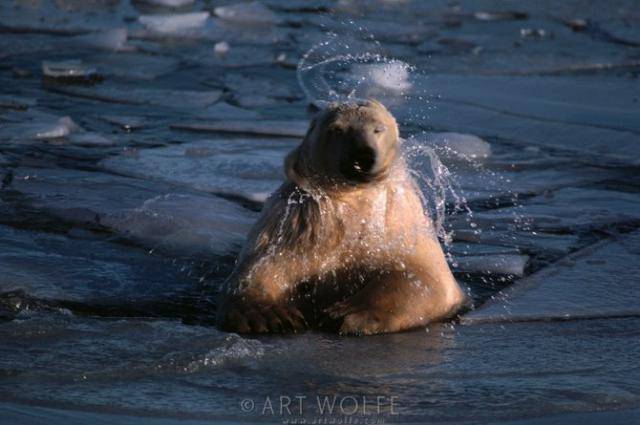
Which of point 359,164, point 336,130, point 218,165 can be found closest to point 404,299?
point 359,164

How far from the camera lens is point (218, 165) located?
295 inches

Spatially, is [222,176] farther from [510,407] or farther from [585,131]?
[510,407]

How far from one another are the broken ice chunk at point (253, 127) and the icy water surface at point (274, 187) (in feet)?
0.08

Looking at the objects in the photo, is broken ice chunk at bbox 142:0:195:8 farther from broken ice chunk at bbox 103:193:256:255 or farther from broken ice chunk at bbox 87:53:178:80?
broken ice chunk at bbox 103:193:256:255

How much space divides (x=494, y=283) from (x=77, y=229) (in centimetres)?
191

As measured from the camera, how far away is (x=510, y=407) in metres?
3.75

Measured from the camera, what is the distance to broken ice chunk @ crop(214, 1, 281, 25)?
43.6 ft

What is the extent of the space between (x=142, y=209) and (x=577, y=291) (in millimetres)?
2157

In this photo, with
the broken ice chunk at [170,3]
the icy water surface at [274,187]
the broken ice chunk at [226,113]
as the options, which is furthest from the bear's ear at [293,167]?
the broken ice chunk at [170,3]

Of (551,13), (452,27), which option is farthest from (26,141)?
(551,13)

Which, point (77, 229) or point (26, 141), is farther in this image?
point (26, 141)

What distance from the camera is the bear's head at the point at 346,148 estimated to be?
4.76m

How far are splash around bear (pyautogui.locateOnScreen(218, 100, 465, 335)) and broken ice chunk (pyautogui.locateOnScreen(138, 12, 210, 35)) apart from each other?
25.0 feet

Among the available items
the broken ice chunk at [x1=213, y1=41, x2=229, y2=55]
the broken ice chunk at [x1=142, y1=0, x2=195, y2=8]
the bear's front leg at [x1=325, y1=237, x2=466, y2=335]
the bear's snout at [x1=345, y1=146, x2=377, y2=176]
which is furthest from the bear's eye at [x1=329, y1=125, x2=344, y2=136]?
the broken ice chunk at [x1=142, y1=0, x2=195, y2=8]
